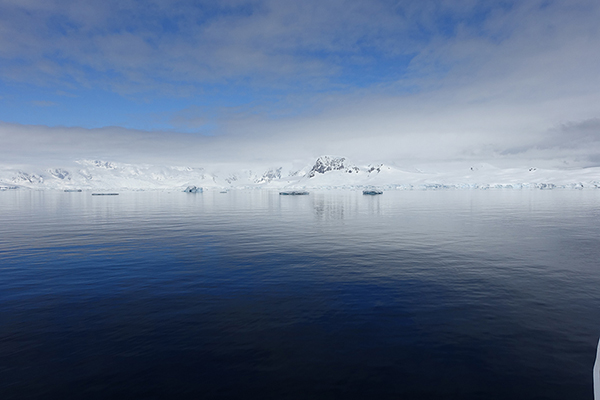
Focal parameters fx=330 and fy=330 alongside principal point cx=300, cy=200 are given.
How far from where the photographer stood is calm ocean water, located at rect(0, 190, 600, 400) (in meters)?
8.41

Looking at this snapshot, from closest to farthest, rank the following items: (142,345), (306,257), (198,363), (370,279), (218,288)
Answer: (198,363), (142,345), (218,288), (370,279), (306,257)

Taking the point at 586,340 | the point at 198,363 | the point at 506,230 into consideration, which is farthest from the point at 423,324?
the point at 506,230

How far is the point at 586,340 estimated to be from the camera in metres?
10.3

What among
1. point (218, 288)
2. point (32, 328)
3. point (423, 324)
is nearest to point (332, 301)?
point (423, 324)

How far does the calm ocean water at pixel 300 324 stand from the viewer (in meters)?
8.41

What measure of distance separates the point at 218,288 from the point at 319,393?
28.0 ft

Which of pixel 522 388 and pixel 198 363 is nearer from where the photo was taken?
pixel 522 388

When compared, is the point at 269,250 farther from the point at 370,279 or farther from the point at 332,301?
the point at 332,301

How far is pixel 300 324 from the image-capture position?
11547mm

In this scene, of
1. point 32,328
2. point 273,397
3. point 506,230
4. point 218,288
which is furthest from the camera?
point 506,230

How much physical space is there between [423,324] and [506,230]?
27.4 metres

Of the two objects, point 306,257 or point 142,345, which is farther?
point 306,257

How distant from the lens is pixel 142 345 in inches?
400

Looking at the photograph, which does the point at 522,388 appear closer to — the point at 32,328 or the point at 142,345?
the point at 142,345
